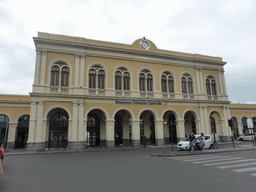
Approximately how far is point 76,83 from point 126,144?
10.1 meters

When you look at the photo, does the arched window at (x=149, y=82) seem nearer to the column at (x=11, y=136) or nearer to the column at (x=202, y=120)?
the column at (x=202, y=120)

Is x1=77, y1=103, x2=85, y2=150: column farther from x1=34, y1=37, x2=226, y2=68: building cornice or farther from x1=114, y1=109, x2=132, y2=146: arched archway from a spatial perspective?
x1=34, y1=37, x2=226, y2=68: building cornice

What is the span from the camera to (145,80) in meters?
24.6

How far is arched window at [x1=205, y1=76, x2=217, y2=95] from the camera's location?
2789 centimetres

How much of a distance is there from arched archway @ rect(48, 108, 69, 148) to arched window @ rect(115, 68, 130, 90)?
24.7ft

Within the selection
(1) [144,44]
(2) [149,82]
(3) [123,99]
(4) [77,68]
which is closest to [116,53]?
(1) [144,44]

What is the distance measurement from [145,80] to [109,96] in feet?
18.8

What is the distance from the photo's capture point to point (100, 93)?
72.8 ft

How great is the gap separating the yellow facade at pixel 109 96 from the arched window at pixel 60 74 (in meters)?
0.11

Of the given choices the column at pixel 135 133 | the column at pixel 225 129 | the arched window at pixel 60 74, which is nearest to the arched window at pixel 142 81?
the column at pixel 135 133

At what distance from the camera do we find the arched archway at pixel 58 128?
2172 cm

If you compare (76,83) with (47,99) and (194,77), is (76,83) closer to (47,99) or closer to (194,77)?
(47,99)

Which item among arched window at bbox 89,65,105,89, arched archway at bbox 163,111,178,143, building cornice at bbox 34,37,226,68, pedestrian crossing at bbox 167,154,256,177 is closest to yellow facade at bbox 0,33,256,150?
arched window at bbox 89,65,105,89

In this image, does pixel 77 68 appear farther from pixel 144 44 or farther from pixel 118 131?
pixel 144 44
